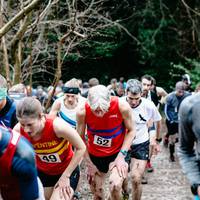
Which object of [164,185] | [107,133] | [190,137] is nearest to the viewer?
[190,137]

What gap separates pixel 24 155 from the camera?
9.94 feet

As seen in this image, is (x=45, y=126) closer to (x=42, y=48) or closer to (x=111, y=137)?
(x=111, y=137)

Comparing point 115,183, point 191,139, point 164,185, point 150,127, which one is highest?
point 191,139

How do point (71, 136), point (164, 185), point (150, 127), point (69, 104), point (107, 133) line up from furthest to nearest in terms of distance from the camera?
point (164, 185), point (69, 104), point (150, 127), point (107, 133), point (71, 136)

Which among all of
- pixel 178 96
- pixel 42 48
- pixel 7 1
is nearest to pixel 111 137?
pixel 178 96

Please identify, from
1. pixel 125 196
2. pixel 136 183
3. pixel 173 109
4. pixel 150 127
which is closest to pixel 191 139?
pixel 136 183

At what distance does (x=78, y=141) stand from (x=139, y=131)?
9.97 feet

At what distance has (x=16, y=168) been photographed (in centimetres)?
302

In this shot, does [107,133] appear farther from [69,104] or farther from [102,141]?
[69,104]

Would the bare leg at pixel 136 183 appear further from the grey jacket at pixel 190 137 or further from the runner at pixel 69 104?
the grey jacket at pixel 190 137

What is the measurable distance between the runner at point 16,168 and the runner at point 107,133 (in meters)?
2.86

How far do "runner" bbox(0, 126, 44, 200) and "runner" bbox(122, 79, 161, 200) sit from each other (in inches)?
161

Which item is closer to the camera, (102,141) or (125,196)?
(102,141)

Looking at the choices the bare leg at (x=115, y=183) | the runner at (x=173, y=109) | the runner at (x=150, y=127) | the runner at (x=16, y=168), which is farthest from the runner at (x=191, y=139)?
the runner at (x=173, y=109)
